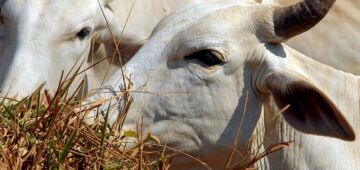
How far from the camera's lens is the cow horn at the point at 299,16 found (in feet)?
17.5

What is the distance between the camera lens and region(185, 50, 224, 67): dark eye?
17.6 ft

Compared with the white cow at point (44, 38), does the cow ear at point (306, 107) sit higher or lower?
lower

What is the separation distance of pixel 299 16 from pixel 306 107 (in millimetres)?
444

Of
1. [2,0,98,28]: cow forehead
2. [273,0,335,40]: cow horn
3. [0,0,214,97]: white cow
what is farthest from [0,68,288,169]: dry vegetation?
[2,0,98,28]: cow forehead

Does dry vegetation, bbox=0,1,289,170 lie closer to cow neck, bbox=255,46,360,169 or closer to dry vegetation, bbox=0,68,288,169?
dry vegetation, bbox=0,68,288,169

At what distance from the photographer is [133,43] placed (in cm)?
771

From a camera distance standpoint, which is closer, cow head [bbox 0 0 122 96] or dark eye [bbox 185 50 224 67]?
dark eye [bbox 185 50 224 67]

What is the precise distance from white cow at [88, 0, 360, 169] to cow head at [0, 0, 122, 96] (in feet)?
4.73

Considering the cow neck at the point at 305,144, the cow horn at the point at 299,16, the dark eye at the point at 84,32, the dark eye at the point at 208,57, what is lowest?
the cow neck at the point at 305,144

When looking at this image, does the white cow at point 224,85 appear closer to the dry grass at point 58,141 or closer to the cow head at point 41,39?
the dry grass at point 58,141

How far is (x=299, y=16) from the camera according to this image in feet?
17.6

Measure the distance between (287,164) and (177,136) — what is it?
558 mm

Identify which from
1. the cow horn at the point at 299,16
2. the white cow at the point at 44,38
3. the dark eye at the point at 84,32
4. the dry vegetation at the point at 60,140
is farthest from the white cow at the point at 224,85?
the dark eye at the point at 84,32

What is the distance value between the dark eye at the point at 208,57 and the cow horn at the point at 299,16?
0.32m
